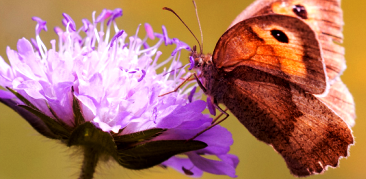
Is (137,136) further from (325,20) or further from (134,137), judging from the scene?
(325,20)

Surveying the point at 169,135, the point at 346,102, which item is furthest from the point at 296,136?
the point at 169,135

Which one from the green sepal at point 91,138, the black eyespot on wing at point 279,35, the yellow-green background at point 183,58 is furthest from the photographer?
the yellow-green background at point 183,58

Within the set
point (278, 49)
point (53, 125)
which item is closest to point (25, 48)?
point (53, 125)

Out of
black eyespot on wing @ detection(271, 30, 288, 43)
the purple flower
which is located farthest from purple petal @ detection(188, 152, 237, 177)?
black eyespot on wing @ detection(271, 30, 288, 43)

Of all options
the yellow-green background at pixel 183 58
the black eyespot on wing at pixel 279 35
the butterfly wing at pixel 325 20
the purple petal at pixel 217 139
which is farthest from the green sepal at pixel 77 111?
the yellow-green background at pixel 183 58

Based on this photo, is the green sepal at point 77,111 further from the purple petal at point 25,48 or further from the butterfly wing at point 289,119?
the butterfly wing at point 289,119

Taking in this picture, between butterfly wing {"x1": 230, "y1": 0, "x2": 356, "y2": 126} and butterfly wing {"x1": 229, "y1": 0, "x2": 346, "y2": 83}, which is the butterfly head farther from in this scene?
butterfly wing {"x1": 229, "y1": 0, "x2": 346, "y2": 83}
